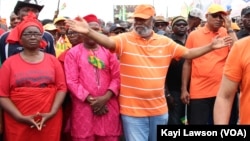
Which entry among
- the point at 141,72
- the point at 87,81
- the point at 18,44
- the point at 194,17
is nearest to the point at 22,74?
the point at 18,44

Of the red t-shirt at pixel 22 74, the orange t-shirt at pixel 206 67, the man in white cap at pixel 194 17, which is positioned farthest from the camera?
the man in white cap at pixel 194 17

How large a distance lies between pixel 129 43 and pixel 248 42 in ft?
5.75

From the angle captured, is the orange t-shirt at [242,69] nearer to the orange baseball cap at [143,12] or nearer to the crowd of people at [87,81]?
the crowd of people at [87,81]

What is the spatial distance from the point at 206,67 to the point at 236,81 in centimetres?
240

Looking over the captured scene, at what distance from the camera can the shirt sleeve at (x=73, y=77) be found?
4477 mm

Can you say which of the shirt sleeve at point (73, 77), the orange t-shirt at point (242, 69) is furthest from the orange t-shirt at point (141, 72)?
the orange t-shirt at point (242, 69)

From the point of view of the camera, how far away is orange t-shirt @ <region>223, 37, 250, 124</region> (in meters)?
2.88

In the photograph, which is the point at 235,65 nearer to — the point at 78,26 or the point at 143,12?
the point at 78,26

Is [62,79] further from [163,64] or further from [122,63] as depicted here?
[163,64]

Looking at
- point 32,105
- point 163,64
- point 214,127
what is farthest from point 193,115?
point 214,127

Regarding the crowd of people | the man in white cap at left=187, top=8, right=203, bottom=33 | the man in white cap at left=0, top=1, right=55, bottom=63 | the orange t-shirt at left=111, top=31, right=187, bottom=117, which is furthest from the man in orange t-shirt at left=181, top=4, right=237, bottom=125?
the man in white cap at left=187, top=8, right=203, bottom=33

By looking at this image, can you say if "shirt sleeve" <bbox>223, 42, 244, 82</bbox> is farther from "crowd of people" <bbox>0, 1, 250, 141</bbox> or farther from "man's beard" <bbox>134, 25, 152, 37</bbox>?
"man's beard" <bbox>134, 25, 152, 37</bbox>

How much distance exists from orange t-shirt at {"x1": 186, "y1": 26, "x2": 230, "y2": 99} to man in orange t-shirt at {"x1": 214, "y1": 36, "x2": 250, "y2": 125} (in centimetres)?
228

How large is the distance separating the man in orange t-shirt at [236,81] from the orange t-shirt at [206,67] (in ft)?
7.47
